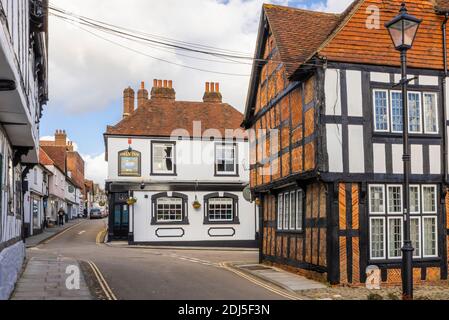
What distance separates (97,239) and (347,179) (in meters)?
24.9

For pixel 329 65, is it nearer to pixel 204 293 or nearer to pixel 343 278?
pixel 343 278

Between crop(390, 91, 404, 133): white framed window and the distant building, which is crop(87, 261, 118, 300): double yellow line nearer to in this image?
the distant building

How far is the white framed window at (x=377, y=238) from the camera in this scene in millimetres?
15594

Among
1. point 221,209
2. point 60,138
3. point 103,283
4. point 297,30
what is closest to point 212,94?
point 221,209

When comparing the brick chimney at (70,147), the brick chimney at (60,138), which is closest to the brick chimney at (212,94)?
the brick chimney at (60,138)

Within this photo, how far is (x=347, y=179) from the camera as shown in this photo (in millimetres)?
15531

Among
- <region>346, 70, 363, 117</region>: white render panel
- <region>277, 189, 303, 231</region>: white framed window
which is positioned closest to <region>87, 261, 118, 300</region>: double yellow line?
<region>277, 189, 303, 231</region>: white framed window

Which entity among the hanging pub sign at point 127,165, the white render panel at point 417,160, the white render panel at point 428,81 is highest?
the white render panel at point 428,81

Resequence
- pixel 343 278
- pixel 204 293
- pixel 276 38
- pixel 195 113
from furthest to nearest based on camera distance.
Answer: pixel 195 113 → pixel 276 38 → pixel 343 278 → pixel 204 293

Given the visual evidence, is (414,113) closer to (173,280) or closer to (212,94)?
(173,280)

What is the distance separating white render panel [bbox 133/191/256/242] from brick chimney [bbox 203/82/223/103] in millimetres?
7452

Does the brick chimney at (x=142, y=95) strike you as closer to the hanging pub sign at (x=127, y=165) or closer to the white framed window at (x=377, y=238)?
the hanging pub sign at (x=127, y=165)

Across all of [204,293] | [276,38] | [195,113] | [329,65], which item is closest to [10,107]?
[204,293]

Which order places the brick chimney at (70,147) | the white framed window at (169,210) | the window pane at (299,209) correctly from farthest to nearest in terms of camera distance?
the brick chimney at (70,147) < the white framed window at (169,210) < the window pane at (299,209)
